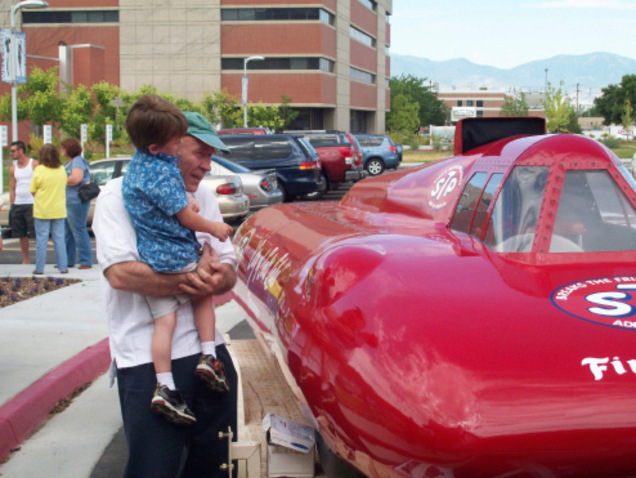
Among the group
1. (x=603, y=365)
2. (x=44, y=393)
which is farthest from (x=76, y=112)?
(x=603, y=365)

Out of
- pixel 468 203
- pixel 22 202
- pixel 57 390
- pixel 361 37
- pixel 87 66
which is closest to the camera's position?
pixel 468 203

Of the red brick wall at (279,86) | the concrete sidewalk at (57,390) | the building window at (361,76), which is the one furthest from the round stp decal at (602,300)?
the building window at (361,76)

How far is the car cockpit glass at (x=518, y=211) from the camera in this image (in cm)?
357

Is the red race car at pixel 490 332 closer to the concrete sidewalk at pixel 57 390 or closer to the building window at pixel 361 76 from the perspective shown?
the concrete sidewalk at pixel 57 390

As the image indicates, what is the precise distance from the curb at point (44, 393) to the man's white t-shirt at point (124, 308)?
7.65 ft

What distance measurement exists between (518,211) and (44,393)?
146 inches

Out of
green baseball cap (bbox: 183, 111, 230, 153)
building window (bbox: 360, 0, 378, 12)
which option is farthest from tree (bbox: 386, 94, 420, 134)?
green baseball cap (bbox: 183, 111, 230, 153)

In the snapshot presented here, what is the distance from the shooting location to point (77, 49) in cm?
6925

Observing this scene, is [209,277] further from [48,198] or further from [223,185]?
[223,185]

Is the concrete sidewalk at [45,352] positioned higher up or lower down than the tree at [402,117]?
lower down

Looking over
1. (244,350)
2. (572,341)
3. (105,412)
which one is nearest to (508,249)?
(572,341)

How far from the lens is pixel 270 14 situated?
71375mm

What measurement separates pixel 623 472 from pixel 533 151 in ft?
5.78

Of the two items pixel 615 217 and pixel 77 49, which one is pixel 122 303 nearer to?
pixel 615 217
